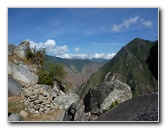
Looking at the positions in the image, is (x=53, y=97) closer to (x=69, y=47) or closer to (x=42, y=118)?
(x=42, y=118)

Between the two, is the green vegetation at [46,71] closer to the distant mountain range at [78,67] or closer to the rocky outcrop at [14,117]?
the distant mountain range at [78,67]

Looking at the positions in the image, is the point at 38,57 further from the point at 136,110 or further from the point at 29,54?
the point at 136,110

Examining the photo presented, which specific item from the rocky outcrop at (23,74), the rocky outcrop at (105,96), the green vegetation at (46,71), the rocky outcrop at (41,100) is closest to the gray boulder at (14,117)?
the rocky outcrop at (41,100)

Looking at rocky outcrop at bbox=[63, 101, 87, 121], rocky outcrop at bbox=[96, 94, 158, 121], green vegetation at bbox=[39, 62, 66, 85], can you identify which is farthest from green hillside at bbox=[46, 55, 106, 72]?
rocky outcrop at bbox=[96, 94, 158, 121]

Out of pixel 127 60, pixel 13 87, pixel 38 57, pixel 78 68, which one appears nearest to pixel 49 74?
pixel 38 57

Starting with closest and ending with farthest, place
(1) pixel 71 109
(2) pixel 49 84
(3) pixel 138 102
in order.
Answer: (3) pixel 138 102, (1) pixel 71 109, (2) pixel 49 84
